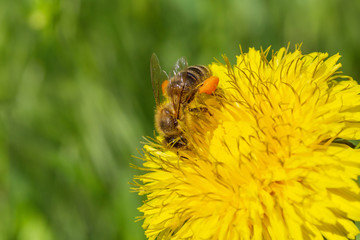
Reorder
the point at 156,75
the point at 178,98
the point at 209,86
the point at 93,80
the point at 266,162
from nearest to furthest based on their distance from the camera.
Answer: the point at 266,162
the point at 209,86
the point at 178,98
the point at 156,75
the point at 93,80

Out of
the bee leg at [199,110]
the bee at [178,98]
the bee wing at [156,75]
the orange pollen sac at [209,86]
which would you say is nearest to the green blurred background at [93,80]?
the bee wing at [156,75]

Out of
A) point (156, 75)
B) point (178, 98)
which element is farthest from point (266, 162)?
point (156, 75)

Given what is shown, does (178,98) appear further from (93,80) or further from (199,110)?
(93,80)

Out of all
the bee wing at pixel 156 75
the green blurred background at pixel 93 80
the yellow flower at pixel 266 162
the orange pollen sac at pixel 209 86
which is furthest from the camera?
the green blurred background at pixel 93 80

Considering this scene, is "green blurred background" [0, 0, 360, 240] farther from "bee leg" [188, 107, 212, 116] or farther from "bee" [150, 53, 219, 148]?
"bee leg" [188, 107, 212, 116]

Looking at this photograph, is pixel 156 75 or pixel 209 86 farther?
pixel 156 75

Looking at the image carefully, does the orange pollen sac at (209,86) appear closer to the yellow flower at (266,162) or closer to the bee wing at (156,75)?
the yellow flower at (266,162)
